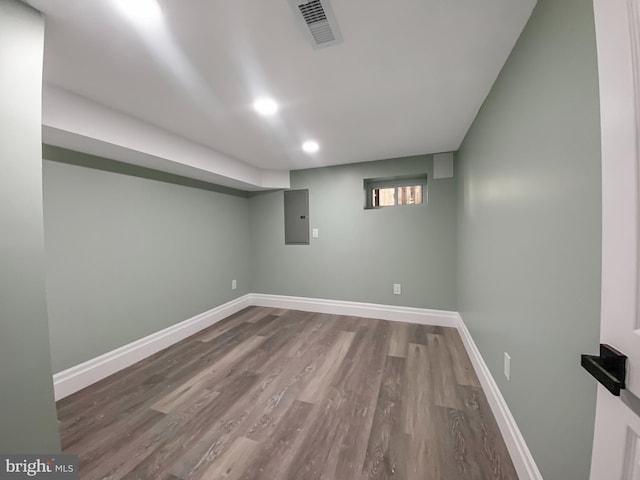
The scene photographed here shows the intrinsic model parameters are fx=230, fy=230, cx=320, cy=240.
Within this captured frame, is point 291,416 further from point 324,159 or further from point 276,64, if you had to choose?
point 324,159

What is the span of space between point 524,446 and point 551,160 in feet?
4.25

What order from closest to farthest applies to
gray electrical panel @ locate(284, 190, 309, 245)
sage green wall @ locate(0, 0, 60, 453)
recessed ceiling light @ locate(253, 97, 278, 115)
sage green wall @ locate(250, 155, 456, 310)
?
1. sage green wall @ locate(0, 0, 60, 453)
2. recessed ceiling light @ locate(253, 97, 278, 115)
3. sage green wall @ locate(250, 155, 456, 310)
4. gray electrical panel @ locate(284, 190, 309, 245)

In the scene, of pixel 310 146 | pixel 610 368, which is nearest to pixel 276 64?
pixel 310 146

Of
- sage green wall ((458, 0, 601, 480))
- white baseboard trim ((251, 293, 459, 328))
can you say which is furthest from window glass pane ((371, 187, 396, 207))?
sage green wall ((458, 0, 601, 480))

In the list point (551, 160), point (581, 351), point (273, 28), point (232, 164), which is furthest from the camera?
point (232, 164)

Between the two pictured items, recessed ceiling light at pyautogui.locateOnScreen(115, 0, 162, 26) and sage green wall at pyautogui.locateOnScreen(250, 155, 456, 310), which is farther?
sage green wall at pyautogui.locateOnScreen(250, 155, 456, 310)

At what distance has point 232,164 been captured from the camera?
284 cm

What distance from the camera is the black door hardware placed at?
47 centimetres

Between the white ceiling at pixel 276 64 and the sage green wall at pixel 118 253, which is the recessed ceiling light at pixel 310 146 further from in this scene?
the sage green wall at pixel 118 253

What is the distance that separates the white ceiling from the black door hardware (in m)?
1.29

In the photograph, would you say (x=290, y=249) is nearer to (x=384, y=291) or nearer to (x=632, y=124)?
(x=384, y=291)

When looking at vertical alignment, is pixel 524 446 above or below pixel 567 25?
below

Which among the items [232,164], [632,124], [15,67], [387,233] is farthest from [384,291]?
[15,67]

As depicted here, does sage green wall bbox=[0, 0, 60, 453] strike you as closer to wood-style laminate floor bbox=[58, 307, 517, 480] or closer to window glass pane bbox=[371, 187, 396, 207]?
wood-style laminate floor bbox=[58, 307, 517, 480]
